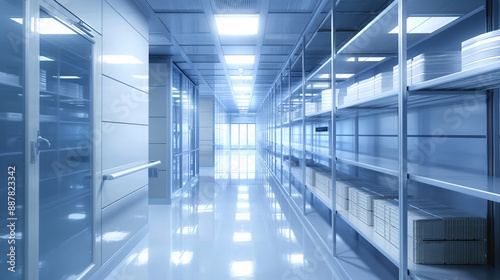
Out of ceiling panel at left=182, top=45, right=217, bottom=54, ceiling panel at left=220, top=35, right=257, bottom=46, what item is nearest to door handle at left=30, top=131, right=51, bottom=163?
ceiling panel at left=220, top=35, right=257, bottom=46

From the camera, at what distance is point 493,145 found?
2160 millimetres

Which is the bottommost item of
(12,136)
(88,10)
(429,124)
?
(12,136)

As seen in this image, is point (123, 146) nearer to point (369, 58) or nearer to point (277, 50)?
point (369, 58)

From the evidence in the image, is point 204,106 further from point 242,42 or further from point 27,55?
point 27,55

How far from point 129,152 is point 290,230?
2528 mm

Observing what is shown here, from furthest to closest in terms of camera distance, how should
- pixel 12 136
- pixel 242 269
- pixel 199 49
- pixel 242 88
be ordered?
pixel 242 88, pixel 199 49, pixel 242 269, pixel 12 136

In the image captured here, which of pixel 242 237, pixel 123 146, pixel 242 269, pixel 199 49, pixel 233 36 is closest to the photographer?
pixel 242 269

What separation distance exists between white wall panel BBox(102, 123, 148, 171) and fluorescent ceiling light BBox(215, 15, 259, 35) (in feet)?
6.34

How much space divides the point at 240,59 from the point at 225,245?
4.13 m

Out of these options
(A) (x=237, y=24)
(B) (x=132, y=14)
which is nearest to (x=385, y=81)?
(A) (x=237, y=24)

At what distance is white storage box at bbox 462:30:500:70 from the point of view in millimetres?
1357

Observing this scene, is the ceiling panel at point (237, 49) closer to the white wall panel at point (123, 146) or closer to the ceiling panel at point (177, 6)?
the ceiling panel at point (177, 6)

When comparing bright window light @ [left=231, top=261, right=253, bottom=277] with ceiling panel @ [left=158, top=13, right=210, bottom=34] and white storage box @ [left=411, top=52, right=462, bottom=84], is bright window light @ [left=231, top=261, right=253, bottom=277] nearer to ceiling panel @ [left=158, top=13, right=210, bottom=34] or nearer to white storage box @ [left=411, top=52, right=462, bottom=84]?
white storage box @ [left=411, top=52, right=462, bottom=84]

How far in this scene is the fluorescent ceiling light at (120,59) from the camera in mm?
3039
